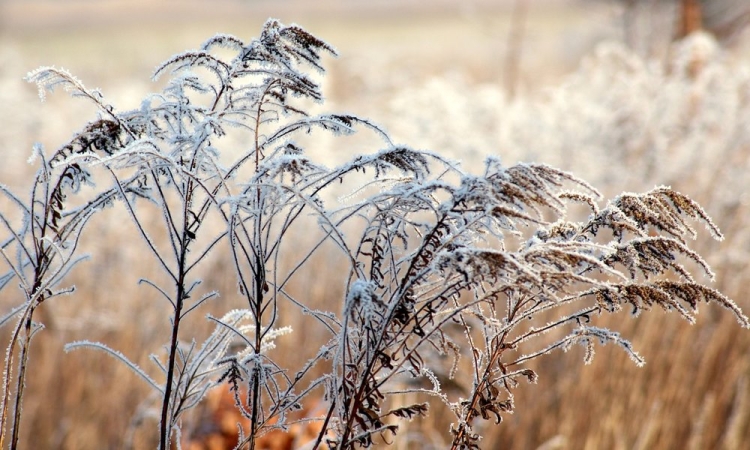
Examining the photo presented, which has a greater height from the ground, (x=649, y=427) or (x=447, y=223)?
(x=649, y=427)

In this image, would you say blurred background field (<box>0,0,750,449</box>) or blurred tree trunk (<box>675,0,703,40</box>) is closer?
blurred background field (<box>0,0,750,449</box>)

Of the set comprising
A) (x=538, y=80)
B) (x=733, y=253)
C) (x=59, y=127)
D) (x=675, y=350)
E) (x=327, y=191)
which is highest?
(x=538, y=80)

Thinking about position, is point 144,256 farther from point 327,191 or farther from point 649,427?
point 649,427

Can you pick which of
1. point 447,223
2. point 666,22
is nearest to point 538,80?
point 666,22

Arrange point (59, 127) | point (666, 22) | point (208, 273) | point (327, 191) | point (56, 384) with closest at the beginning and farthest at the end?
point (56, 384)
point (208, 273)
point (327, 191)
point (59, 127)
point (666, 22)

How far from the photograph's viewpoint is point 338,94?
15.2 meters

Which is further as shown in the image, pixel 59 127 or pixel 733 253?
pixel 59 127

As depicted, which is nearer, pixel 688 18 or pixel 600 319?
pixel 600 319

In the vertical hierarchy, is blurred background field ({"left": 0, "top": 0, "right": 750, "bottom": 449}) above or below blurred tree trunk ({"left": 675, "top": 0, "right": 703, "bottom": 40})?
below

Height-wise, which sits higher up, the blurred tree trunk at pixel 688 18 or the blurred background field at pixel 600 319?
the blurred tree trunk at pixel 688 18

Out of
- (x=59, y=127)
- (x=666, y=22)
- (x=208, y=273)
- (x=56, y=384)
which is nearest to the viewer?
(x=56, y=384)

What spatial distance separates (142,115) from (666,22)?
30.7 ft

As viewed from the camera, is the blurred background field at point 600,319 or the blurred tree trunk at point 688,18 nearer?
the blurred background field at point 600,319

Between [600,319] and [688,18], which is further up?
[688,18]
